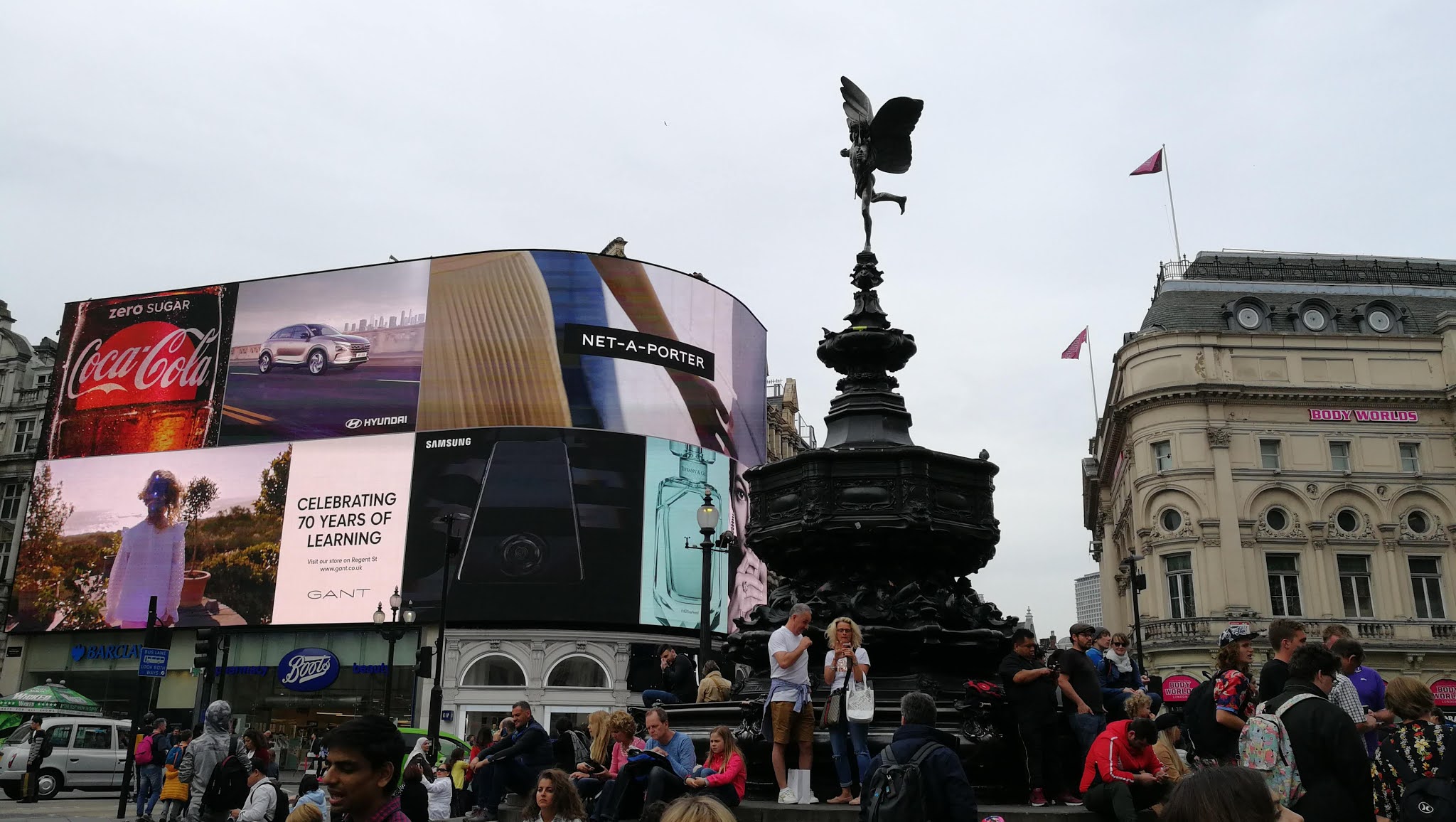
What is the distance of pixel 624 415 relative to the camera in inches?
1719

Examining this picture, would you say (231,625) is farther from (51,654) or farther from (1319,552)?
(1319,552)

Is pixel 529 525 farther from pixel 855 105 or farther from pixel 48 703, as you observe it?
pixel 855 105

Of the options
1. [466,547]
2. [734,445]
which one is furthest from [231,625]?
[734,445]

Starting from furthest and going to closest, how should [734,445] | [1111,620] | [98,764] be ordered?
[1111,620], [734,445], [98,764]

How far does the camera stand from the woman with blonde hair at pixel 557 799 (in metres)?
6.03

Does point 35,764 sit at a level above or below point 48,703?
below

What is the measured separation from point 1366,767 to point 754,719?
14.7 ft

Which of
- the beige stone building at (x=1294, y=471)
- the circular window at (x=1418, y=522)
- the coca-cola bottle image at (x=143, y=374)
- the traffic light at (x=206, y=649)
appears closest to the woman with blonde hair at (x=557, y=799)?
the traffic light at (x=206, y=649)

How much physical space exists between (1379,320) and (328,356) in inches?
1747

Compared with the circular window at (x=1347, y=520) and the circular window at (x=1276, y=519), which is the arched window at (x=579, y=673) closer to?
the circular window at (x=1276, y=519)

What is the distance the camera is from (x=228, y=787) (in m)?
8.06

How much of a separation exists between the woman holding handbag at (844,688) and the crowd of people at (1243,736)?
1.15 metres

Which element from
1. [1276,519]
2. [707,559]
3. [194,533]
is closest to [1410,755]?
[707,559]

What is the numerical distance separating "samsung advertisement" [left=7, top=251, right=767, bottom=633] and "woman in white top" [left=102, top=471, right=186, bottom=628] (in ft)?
0.32
